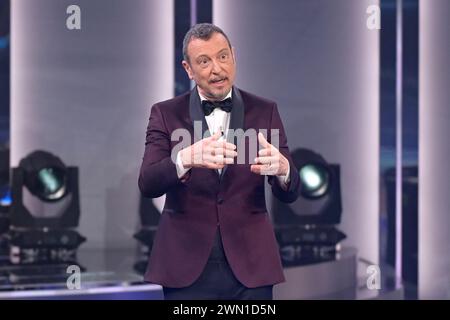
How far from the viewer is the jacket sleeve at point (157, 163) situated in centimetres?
163

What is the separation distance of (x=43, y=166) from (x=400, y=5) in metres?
1.96

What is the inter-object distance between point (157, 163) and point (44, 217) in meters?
→ 2.10

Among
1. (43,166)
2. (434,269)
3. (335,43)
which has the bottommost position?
(434,269)

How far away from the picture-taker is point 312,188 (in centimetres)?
363

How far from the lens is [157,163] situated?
1.66m

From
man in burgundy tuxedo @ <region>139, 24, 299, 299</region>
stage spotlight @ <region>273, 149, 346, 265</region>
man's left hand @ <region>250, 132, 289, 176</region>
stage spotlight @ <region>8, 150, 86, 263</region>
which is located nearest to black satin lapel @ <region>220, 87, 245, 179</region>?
man in burgundy tuxedo @ <region>139, 24, 299, 299</region>

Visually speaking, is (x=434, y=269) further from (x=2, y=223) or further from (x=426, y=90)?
(x=2, y=223)

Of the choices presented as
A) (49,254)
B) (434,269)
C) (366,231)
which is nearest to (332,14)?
(366,231)

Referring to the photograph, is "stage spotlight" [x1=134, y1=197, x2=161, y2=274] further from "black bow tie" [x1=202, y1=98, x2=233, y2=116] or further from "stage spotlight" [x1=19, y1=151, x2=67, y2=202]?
"black bow tie" [x1=202, y1=98, x2=233, y2=116]

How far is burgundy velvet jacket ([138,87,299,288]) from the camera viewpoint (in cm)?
171

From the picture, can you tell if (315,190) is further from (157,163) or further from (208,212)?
(157,163)

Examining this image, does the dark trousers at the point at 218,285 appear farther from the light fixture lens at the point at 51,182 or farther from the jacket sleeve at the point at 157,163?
the light fixture lens at the point at 51,182

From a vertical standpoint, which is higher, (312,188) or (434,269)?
(312,188)

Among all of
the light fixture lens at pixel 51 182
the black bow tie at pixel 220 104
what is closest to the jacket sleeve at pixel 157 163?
the black bow tie at pixel 220 104
